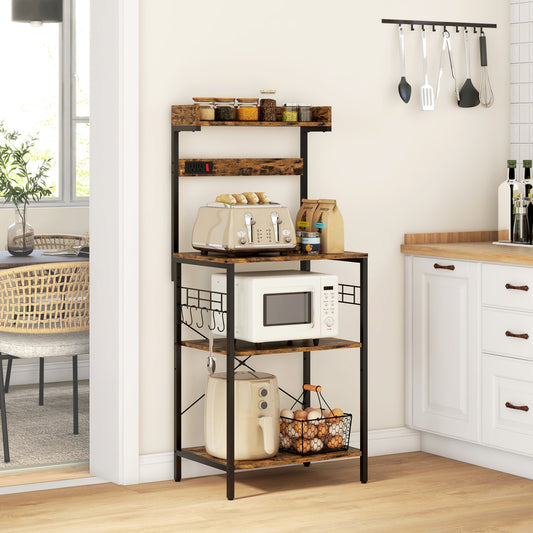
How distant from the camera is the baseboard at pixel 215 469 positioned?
4.22m

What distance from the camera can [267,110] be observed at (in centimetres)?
413

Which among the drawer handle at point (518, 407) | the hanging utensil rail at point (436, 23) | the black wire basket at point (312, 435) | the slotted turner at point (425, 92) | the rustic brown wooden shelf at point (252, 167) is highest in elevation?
the hanging utensil rail at point (436, 23)

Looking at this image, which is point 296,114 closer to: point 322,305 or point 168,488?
point 322,305

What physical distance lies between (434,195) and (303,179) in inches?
27.4

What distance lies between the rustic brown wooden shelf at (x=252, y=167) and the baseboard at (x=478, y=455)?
52.0 inches

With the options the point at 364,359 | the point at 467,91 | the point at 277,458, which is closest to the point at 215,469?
the point at 277,458

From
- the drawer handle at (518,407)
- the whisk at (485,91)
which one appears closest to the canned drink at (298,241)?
the drawer handle at (518,407)

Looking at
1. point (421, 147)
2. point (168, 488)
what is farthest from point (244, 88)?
point (168, 488)

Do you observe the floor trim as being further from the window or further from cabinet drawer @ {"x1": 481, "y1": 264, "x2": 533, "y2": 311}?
the window

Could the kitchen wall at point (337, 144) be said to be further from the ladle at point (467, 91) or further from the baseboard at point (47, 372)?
the baseboard at point (47, 372)

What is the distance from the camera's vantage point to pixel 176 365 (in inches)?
165

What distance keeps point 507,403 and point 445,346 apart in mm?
382

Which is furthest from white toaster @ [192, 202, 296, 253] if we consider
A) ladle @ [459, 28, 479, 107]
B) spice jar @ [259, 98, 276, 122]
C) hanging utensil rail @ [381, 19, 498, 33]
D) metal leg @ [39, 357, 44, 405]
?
metal leg @ [39, 357, 44, 405]

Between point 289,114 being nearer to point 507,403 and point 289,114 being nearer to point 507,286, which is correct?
point 507,286
